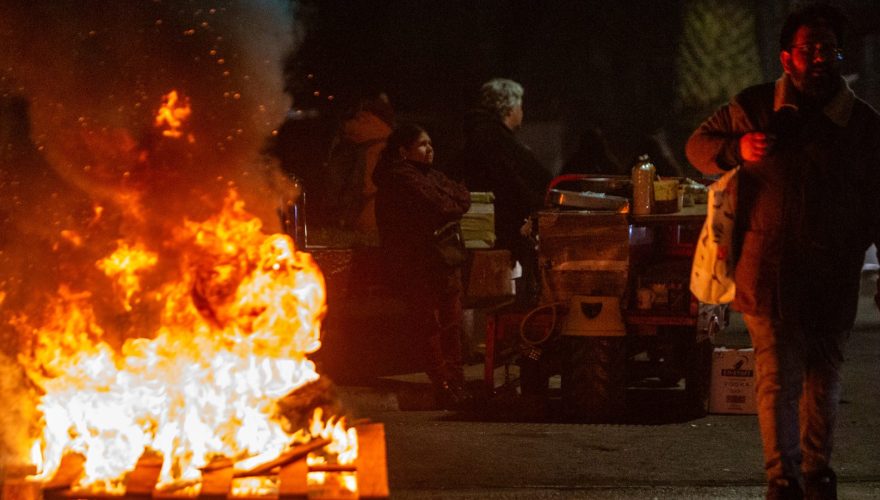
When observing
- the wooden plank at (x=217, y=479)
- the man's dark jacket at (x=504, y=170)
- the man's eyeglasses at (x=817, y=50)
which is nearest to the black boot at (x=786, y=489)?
the man's eyeglasses at (x=817, y=50)

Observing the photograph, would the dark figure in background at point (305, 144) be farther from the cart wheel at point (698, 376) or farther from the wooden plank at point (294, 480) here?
the wooden plank at point (294, 480)

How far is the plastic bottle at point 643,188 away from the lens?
24.2ft

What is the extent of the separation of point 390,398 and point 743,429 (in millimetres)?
2537

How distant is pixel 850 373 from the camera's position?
912 cm

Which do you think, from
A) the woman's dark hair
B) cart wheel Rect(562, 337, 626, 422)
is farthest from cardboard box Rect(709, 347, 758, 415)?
the woman's dark hair

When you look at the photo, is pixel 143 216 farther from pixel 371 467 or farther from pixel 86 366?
pixel 371 467

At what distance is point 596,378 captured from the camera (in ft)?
24.7

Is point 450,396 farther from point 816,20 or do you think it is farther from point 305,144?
point 305,144

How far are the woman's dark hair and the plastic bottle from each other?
152 centimetres

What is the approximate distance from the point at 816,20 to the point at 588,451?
116 inches

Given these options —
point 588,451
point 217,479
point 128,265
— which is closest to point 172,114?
Answer: point 128,265

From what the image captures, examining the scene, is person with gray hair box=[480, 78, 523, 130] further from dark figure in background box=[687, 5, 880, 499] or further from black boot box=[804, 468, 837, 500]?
black boot box=[804, 468, 837, 500]

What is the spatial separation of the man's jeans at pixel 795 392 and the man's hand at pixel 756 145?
2.16ft

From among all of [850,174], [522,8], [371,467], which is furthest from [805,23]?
[522,8]
